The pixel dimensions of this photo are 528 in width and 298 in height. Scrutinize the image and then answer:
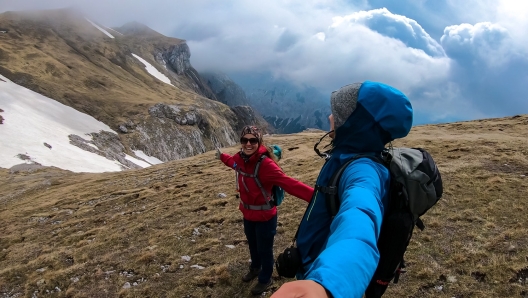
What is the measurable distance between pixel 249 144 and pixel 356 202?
4.58 m

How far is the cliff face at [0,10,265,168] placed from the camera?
302ft

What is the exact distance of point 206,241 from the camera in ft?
37.6

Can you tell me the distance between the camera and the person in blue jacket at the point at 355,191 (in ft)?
6.36

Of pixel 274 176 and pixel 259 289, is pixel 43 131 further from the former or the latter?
pixel 274 176

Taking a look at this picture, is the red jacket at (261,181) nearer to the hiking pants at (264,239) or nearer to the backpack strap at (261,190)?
the backpack strap at (261,190)

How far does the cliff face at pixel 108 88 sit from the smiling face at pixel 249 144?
5907 centimetres

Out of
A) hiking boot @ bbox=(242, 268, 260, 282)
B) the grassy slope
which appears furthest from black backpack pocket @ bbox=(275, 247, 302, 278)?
the grassy slope

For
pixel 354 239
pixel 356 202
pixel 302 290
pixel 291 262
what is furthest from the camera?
pixel 291 262

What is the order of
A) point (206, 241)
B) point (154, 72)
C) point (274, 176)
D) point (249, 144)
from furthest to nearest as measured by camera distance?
point (154, 72), point (206, 241), point (249, 144), point (274, 176)

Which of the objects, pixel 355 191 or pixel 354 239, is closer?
pixel 354 239

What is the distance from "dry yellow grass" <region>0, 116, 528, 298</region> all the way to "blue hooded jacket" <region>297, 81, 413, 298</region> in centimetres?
541

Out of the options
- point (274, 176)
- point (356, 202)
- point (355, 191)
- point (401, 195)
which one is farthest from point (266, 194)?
point (356, 202)

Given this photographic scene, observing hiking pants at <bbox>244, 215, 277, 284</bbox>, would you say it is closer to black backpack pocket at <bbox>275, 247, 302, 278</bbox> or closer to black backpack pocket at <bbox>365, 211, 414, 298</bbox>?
black backpack pocket at <bbox>275, 247, 302, 278</bbox>

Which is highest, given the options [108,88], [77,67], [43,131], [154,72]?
[154,72]
